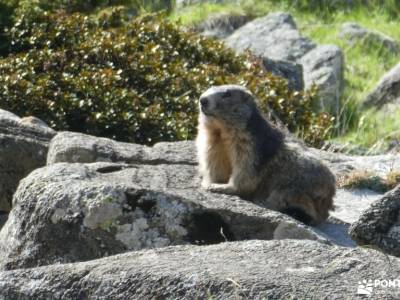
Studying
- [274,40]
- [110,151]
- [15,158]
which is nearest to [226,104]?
[110,151]

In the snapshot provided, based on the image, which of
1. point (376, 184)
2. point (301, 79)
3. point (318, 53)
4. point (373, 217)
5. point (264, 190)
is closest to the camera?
point (373, 217)

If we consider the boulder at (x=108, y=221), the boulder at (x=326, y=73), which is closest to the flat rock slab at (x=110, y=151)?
the boulder at (x=108, y=221)

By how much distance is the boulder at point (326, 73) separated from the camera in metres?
15.1

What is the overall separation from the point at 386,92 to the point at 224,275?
1068 centimetres

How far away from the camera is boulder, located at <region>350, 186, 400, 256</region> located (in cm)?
596

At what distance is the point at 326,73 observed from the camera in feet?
51.0

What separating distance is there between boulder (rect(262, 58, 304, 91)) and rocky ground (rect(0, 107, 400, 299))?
12.6 feet

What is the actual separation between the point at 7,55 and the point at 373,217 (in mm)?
8537

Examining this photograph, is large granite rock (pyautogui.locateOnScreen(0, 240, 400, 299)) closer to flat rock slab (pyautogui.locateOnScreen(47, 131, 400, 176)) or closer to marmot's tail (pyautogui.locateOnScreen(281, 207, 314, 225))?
marmot's tail (pyautogui.locateOnScreen(281, 207, 314, 225))

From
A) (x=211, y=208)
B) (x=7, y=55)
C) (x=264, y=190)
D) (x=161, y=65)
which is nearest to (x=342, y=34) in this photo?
(x=161, y=65)

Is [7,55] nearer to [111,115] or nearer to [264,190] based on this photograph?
[111,115]

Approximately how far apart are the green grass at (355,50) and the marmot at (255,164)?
176 inches

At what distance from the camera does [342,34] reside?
17500 mm

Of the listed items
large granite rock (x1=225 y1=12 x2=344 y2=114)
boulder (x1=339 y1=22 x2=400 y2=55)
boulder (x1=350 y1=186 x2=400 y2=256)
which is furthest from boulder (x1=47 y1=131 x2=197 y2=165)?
boulder (x1=339 y1=22 x2=400 y2=55)
